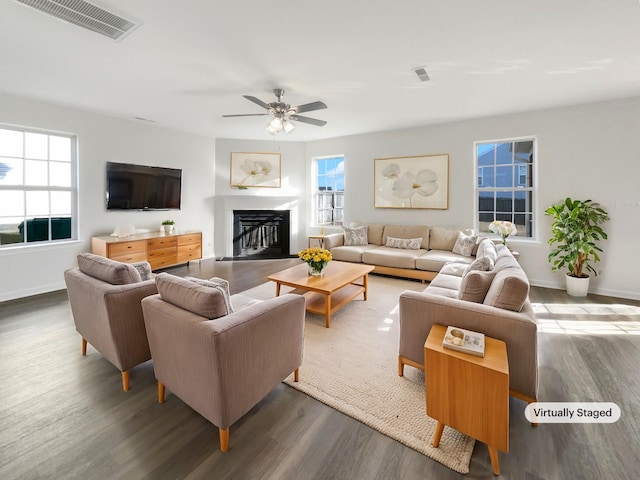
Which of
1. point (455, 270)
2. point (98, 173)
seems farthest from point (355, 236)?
point (98, 173)

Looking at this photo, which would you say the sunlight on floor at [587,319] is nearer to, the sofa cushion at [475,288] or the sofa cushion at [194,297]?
the sofa cushion at [475,288]

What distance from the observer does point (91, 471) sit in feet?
4.66

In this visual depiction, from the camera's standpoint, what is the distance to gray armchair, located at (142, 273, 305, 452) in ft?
4.83

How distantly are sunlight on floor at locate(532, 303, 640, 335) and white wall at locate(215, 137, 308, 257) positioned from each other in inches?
195

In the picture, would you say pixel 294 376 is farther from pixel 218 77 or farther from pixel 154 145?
pixel 154 145

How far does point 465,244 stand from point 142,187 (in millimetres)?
5793

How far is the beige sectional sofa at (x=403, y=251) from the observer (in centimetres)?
461

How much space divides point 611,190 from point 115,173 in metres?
7.74

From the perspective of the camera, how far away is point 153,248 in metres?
5.06

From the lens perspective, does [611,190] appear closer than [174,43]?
No

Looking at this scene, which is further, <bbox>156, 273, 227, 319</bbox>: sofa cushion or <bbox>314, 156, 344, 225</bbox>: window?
<bbox>314, 156, 344, 225</bbox>: window

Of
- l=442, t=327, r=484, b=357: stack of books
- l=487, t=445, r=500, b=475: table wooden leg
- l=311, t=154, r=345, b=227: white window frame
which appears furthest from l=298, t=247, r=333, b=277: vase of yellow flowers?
l=311, t=154, r=345, b=227: white window frame

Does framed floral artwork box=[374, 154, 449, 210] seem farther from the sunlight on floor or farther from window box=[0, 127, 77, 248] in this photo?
window box=[0, 127, 77, 248]

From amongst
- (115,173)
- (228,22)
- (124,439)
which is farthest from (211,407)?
(115,173)
